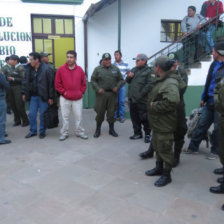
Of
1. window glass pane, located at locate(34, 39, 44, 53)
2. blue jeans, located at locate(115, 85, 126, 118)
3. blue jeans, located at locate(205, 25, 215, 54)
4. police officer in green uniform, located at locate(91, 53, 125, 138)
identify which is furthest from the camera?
window glass pane, located at locate(34, 39, 44, 53)

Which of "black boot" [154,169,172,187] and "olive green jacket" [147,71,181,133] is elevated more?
"olive green jacket" [147,71,181,133]

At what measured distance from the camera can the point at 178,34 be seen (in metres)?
9.39

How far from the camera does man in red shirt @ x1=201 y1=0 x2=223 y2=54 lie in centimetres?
761

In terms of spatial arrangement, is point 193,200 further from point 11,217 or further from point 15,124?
point 15,124

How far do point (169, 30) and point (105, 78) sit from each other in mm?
5184

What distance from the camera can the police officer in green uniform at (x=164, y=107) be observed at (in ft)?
9.75

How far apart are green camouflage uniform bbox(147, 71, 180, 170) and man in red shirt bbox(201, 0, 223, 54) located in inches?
207

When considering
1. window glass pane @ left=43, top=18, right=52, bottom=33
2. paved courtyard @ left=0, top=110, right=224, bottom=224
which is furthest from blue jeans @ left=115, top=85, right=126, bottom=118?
window glass pane @ left=43, top=18, right=52, bottom=33

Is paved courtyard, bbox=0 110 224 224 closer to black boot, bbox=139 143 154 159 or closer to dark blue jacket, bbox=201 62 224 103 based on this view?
black boot, bbox=139 143 154 159

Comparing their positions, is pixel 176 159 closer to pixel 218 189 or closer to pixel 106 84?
pixel 218 189

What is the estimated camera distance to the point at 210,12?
8.19m

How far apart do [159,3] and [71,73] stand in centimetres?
543

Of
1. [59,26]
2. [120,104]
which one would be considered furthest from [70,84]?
[59,26]

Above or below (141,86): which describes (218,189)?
below
